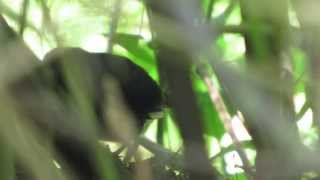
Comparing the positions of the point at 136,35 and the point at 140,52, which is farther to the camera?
the point at 140,52

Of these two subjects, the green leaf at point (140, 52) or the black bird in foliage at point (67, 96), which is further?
the green leaf at point (140, 52)

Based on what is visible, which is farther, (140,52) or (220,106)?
(140,52)

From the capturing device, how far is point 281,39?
0.31m

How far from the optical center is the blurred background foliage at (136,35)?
243 millimetres

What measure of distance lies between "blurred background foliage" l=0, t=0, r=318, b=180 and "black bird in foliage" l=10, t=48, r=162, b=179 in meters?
0.01

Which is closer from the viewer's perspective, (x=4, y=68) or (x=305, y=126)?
(x=4, y=68)

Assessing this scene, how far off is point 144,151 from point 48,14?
21 cm

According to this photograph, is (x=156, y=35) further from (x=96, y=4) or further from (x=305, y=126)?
(x=305, y=126)

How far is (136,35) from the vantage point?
1.21 feet

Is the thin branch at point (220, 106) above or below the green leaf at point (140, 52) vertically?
below

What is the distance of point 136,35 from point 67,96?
5 cm

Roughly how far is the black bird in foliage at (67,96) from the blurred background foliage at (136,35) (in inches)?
0.5

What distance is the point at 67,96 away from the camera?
350mm

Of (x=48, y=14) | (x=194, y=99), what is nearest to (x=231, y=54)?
(x=194, y=99)
